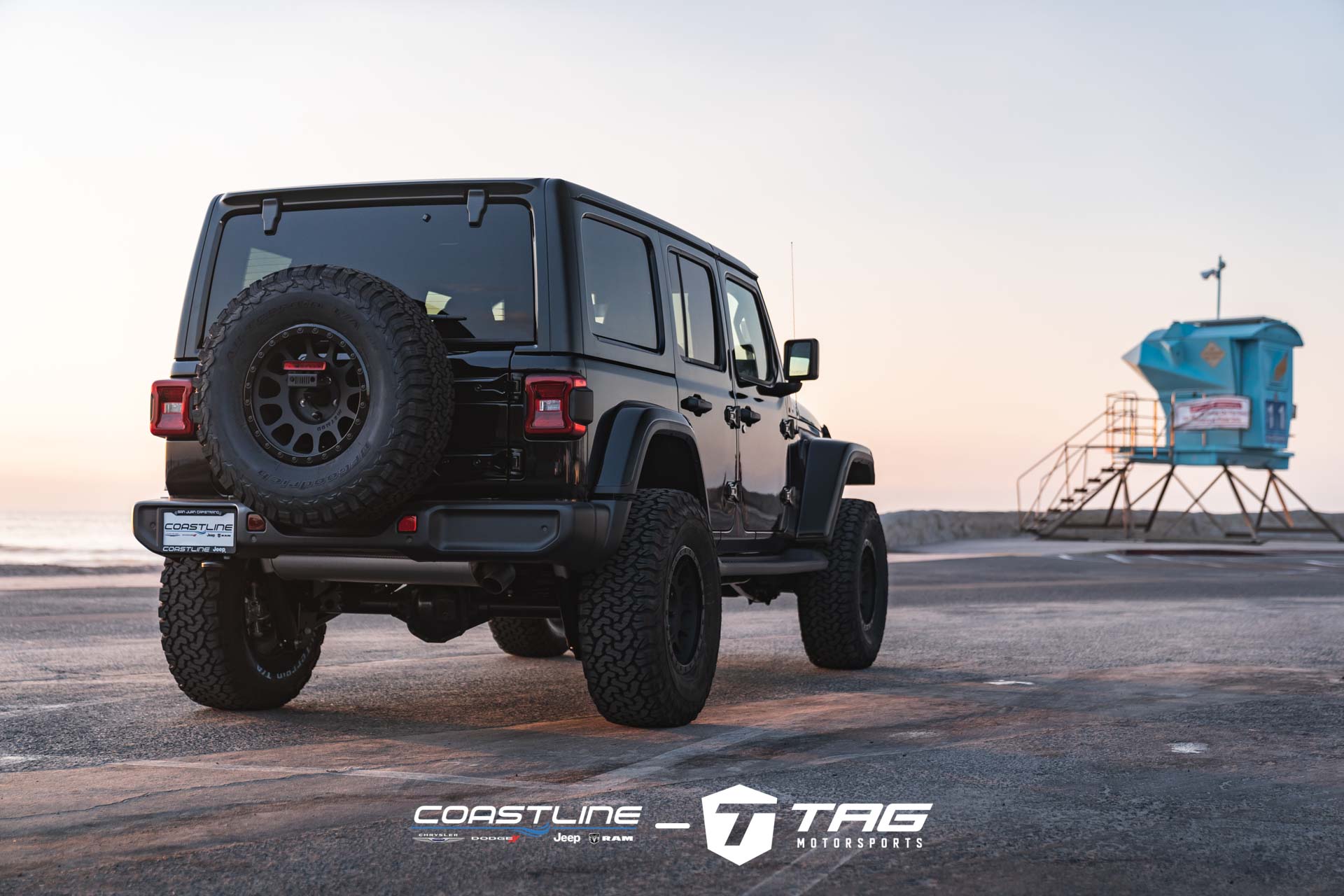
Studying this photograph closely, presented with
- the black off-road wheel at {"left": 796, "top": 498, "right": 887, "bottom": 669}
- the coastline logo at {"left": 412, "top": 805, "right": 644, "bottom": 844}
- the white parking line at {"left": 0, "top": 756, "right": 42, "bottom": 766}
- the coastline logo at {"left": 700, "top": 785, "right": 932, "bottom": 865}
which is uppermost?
the black off-road wheel at {"left": 796, "top": 498, "right": 887, "bottom": 669}

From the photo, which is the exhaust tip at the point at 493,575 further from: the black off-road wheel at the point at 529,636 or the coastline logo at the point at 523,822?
the black off-road wheel at the point at 529,636

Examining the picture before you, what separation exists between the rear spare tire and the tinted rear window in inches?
14.3

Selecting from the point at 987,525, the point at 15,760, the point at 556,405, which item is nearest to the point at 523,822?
the point at 556,405

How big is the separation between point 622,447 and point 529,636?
148 inches

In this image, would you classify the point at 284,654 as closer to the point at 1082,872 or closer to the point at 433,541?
the point at 433,541

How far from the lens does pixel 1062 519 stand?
126 ft

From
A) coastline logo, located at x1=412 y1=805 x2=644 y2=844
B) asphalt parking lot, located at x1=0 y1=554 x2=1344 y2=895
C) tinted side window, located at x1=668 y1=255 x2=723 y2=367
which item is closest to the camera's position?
asphalt parking lot, located at x1=0 y1=554 x2=1344 y2=895

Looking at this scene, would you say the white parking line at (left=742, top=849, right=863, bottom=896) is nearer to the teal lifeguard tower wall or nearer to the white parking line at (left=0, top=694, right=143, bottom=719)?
the white parking line at (left=0, top=694, right=143, bottom=719)

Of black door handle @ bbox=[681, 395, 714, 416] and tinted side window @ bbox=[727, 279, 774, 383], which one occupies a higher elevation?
tinted side window @ bbox=[727, 279, 774, 383]

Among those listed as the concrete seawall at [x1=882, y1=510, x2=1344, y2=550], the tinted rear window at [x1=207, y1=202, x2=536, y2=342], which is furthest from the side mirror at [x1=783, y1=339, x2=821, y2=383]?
the concrete seawall at [x1=882, y1=510, x2=1344, y2=550]

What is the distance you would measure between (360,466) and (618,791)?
159cm

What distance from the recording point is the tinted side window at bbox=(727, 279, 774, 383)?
25.0 ft

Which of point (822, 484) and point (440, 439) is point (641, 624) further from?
point (822, 484)

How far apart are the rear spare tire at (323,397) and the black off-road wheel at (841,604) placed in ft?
11.7
